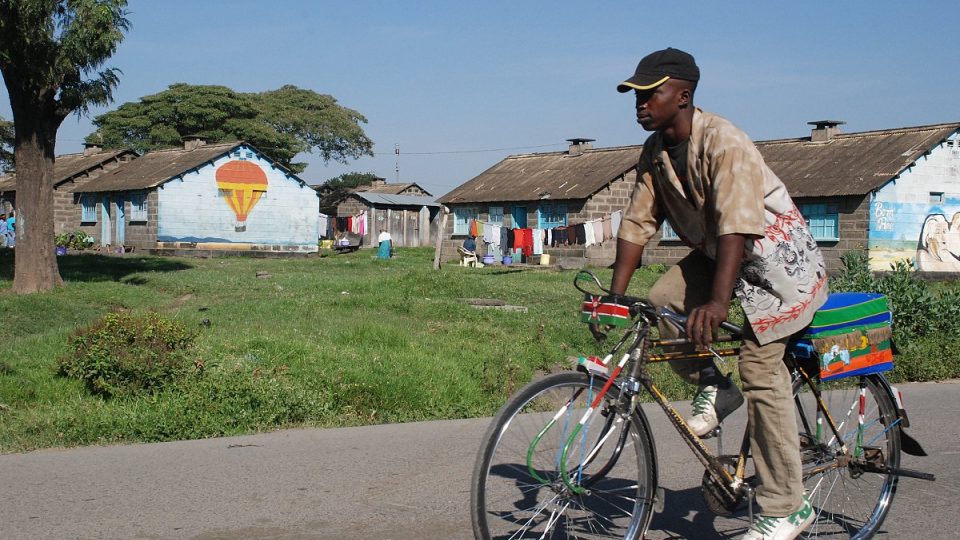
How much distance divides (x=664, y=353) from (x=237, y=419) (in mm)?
3797

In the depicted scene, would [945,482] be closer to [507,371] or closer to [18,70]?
[507,371]

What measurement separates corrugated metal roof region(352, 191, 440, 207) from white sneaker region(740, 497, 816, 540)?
154ft

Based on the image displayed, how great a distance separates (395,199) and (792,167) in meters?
26.7

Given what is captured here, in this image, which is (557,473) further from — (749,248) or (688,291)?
(749,248)

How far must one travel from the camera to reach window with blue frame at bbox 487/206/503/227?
36.5 metres

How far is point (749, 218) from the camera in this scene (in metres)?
3.69

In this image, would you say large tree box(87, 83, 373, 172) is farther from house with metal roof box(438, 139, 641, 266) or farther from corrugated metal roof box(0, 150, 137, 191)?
house with metal roof box(438, 139, 641, 266)

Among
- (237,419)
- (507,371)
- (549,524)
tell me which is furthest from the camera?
(507,371)

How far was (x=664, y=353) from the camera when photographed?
405 centimetres

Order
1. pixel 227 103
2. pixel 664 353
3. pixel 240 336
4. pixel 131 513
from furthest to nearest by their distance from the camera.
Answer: pixel 227 103 < pixel 240 336 < pixel 131 513 < pixel 664 353

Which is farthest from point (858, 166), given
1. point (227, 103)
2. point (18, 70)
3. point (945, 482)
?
point (227, 103)

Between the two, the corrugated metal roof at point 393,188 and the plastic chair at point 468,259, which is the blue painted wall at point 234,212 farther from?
the corrugated metal roof at point 393,188

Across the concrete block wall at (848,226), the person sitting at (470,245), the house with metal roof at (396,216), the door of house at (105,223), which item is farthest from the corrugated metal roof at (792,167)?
the door of house at (105,223)

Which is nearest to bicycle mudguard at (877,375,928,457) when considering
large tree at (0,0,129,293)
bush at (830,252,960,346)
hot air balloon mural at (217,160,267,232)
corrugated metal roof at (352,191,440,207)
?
bush at (830,252,960,346)
